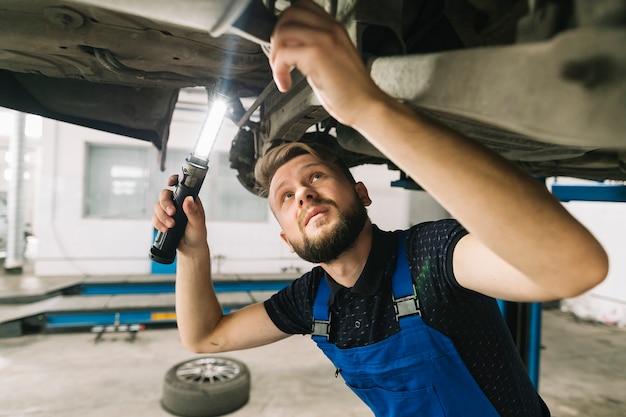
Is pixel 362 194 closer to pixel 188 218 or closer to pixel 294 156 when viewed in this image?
pixel 294 156

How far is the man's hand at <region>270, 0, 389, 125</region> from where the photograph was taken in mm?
429

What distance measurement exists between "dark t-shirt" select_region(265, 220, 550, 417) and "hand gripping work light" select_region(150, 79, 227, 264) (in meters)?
0.41

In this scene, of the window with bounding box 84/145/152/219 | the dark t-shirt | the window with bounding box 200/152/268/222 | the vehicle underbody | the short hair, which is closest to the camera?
the vehicle underbody

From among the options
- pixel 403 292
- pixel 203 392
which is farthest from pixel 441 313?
pixel 203 392

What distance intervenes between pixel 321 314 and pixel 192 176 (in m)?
0.46

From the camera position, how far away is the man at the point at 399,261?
0.43 m

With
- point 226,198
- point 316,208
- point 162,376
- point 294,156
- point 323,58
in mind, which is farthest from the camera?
point 226,198

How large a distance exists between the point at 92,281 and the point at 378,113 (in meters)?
4.09

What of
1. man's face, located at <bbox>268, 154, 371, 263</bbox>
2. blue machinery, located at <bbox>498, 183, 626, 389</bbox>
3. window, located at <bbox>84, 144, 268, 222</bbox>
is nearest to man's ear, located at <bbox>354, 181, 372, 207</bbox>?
man's face, located at <bbox>268, 154, 371, 263</bbox>

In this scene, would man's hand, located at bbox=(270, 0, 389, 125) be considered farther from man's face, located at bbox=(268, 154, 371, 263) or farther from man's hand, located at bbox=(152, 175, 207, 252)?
man's hand, located at bbox=(152, 175, 207, 252)

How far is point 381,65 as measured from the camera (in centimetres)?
60

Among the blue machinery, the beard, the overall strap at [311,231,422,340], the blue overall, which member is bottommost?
the blue machinery

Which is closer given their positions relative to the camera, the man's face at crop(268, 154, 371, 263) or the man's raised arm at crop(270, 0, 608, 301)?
the man's raised arm at crop(270, 0, 608, 301)

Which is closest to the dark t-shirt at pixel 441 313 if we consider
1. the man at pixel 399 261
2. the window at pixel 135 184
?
the man at pixel 399 261
